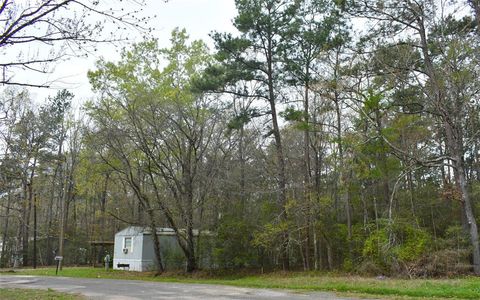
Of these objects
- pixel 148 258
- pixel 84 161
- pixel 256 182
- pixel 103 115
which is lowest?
pixel 148 258

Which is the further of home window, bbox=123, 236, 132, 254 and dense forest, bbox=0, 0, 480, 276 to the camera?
home window, bbox=123, 236, 132, 254

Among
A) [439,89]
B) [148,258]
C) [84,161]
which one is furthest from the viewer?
[148,258]

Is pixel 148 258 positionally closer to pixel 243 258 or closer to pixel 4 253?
pixel 243 258

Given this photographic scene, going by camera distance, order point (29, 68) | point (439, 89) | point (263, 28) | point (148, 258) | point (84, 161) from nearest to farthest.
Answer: point (29, 68)
point (439, 89)
point (263, 28)
point (84, 161)
point (148, 258)

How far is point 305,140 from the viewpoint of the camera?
23.6 m

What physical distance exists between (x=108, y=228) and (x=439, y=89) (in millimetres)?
33114

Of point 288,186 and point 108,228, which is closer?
point 288,186

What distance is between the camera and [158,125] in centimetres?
2392

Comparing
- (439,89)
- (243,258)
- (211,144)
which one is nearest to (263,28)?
(211,144)

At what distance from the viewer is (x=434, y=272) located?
1630 cm

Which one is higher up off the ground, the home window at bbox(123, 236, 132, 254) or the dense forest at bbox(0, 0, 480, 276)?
the dense forest at bbox(0, 0, 480, 276)

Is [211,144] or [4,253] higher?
[211,144]

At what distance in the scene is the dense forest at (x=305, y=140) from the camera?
17.1m

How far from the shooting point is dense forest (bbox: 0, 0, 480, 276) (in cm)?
1714
